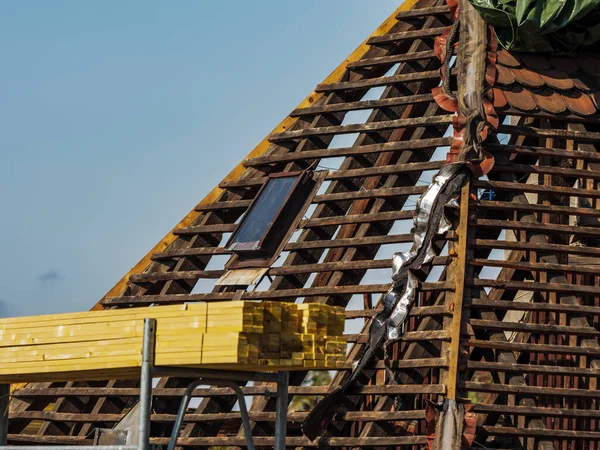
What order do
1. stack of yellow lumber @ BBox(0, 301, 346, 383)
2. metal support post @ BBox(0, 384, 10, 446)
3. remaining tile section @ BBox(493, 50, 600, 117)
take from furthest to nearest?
remaining tile section @ BBox(493, 50, 600, 117) < metal support post @ BBox(0, 384, 10, 446) < stack of yellow lumber @ BBox(0, 301, 346, 383)

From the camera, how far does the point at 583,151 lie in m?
14.1

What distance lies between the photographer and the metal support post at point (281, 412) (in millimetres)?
8828

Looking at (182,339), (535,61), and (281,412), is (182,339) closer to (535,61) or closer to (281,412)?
(281,412)

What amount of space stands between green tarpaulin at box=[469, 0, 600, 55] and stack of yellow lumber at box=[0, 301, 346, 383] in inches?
259

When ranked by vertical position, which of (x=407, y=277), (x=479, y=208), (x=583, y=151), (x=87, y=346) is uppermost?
(x=583, y=151)

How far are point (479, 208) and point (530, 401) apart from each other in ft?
7.67

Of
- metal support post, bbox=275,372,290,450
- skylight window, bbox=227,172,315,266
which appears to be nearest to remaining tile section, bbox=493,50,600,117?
skylight window, bbox=227,172,315,266

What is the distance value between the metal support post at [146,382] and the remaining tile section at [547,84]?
7198 mm

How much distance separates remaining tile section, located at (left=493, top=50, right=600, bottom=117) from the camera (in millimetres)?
14180

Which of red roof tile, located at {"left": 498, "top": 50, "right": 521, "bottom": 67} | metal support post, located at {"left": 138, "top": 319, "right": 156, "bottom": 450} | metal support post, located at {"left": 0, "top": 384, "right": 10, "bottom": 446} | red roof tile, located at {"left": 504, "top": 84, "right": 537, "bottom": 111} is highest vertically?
red roof tile, located at {"left": 498, "top": 50, "right": 521, "bottom": 67}

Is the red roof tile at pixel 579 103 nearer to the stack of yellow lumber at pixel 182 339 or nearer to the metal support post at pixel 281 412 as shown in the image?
the stack of yellow lumber at pixel 182 339

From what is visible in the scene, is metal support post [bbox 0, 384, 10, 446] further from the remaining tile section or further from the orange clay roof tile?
the orange clay roof tile

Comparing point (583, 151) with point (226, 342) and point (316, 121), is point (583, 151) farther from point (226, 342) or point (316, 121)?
point (226, 342)

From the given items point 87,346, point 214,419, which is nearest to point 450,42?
point 214,419
